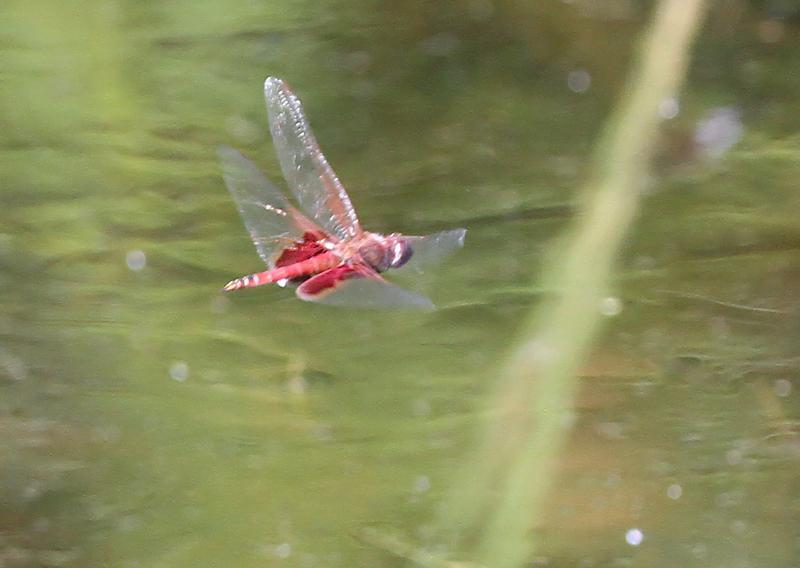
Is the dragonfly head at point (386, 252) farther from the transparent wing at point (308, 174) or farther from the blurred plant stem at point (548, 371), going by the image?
the blurred plant stem at point (548, 371)

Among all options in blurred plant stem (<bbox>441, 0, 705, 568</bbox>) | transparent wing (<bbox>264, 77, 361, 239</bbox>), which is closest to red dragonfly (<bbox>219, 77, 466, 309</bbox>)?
transparent wing (<bbox>264, 77, 361, 239</bbox>)

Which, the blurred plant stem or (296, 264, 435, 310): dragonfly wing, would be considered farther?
the blurred plant stem

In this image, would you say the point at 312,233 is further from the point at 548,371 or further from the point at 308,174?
the point at 548,371

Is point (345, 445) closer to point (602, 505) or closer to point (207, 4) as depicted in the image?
point (602, 505)

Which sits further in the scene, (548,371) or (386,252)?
(548,371)

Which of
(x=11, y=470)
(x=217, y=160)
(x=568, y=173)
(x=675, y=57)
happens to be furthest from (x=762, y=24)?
(x=11, y=470)

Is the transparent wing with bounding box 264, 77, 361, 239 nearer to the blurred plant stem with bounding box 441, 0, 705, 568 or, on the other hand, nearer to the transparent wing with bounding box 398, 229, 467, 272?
the transparent wing with bounding box 398, 229, 467, 272

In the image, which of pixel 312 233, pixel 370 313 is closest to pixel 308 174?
pixel 312 233
